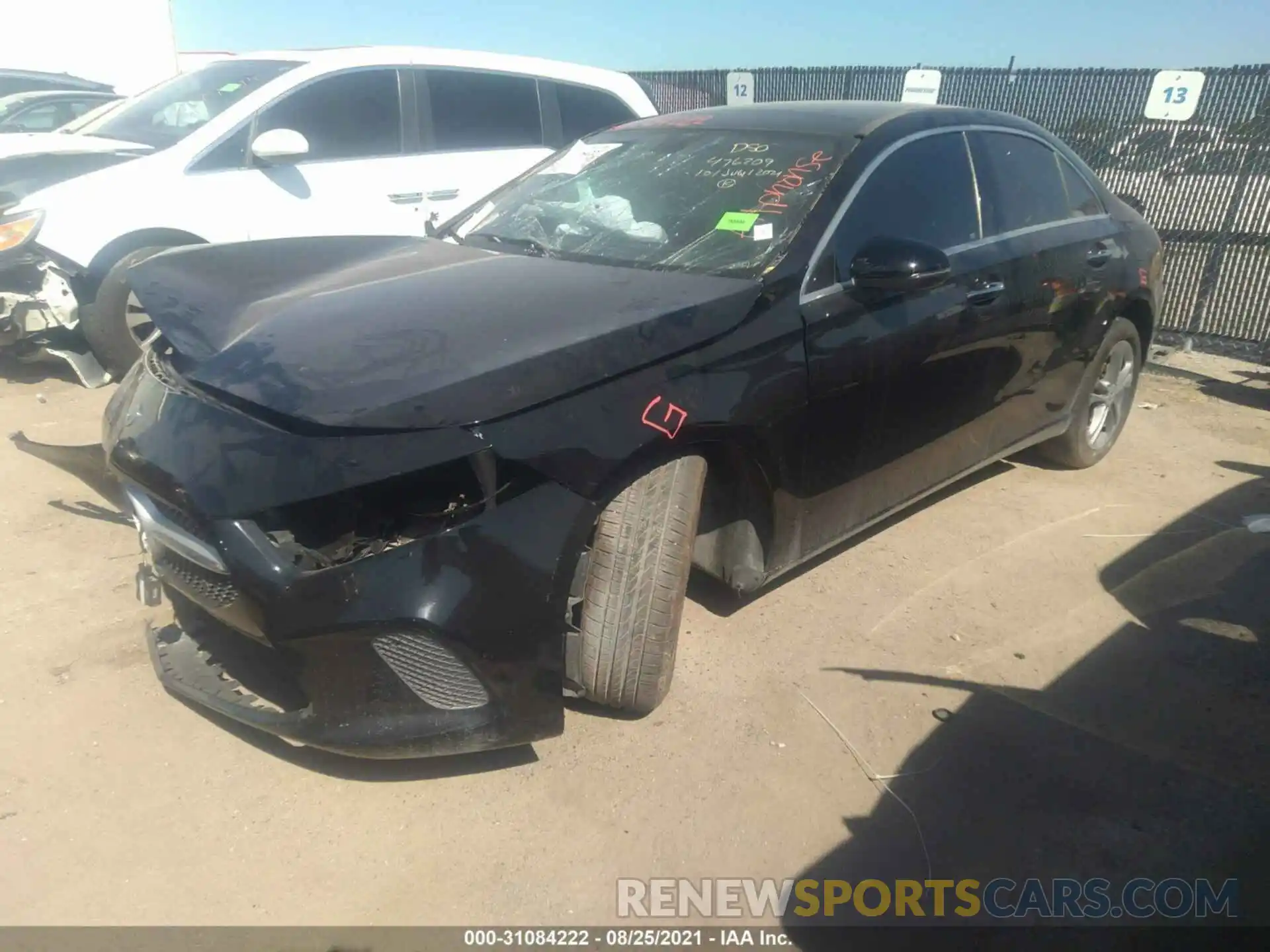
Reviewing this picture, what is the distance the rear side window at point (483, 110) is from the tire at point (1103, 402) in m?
4.03

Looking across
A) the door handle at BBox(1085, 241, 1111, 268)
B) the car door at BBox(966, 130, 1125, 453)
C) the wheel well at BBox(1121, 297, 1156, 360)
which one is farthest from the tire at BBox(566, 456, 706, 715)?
the wheel well at BBox(1121, 297, 1156, 360)

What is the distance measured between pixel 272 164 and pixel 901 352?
3.98 m

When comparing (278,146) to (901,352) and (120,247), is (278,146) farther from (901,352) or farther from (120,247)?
(901,352)

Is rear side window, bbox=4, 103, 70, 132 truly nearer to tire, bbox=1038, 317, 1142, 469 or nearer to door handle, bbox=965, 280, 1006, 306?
door handle, bbox=965, 280, 1006, 306

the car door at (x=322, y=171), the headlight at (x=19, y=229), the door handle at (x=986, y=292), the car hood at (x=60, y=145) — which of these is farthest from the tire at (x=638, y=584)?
the car hood at (x=60, y=145)

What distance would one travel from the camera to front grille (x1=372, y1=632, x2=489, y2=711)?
2098 millimetres

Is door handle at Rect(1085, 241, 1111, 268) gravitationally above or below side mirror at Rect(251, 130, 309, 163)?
below

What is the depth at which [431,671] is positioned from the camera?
7.04ft

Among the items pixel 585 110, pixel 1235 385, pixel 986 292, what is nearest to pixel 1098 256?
pixel 986 292

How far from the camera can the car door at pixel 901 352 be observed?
285 cm

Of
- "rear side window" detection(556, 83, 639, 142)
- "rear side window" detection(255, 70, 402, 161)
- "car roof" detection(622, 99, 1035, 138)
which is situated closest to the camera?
"car roof" detection(622, 99, 1035, 138)

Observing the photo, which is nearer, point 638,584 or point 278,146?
point 638,584

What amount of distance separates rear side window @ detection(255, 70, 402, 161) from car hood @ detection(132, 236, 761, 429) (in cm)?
278

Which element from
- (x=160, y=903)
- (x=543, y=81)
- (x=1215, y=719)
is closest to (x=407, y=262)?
(x=160, y=903)
